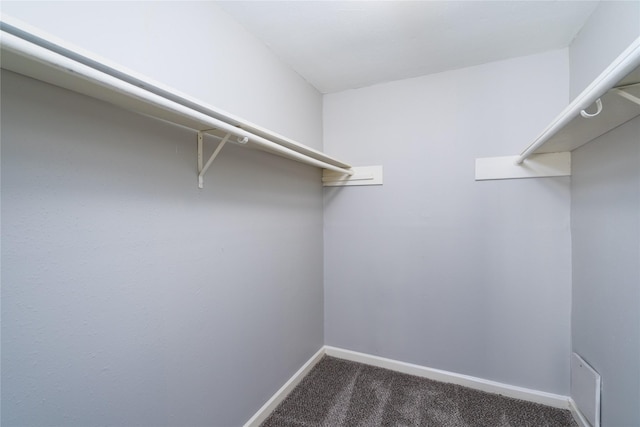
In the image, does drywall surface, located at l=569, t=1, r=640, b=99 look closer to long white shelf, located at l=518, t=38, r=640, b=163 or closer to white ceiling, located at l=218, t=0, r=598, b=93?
white ceiling, located at l=218, t=0, r=598, b=93

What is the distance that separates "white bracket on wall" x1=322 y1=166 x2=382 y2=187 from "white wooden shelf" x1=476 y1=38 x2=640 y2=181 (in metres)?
0.70

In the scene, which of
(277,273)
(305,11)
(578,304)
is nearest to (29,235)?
(277,273)

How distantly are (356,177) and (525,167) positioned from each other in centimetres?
113

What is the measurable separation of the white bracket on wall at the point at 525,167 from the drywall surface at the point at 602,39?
1.23 feet

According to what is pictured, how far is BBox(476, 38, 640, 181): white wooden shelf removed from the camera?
0.74m

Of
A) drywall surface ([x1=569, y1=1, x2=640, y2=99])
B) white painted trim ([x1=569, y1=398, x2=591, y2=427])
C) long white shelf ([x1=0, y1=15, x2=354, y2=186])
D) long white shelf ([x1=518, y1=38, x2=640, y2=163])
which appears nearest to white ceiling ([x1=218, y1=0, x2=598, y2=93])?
drywall surface ([x1=569, y1=1, x2=640, y2=99])

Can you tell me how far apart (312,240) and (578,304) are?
172cm

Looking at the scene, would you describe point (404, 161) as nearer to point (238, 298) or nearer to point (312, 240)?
point (312, 240)

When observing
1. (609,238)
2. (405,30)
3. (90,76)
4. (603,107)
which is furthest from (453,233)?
(90,76)

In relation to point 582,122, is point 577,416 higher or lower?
lower

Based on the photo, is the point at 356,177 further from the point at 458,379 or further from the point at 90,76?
the point at 90,76

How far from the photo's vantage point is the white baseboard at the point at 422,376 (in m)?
1.61

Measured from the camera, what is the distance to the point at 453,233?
191 cm

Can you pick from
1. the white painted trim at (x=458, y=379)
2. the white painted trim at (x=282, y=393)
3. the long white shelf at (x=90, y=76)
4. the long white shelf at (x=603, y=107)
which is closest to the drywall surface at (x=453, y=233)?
the white painted trim at (x=458, y=379)
